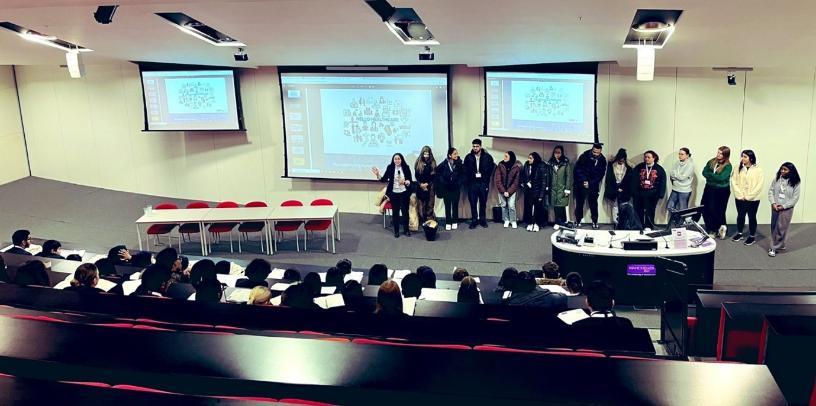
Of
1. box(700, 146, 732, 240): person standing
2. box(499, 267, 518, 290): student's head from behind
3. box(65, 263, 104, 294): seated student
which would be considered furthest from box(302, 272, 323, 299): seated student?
box(700, 146, 732, 240): person standing

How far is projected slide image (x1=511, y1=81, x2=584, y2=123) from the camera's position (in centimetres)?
1001

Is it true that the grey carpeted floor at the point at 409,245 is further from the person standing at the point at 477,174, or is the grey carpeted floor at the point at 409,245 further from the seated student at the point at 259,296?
the seated student at the point at 259,296

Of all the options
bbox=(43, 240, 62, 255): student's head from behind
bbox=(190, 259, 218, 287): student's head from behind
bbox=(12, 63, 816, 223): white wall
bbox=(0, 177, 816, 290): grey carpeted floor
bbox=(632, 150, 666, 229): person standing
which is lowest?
bbox=(0, 177, 816, 290): grey carpeted floor

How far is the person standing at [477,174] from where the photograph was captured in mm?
10562

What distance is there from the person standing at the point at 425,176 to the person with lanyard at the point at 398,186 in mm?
176

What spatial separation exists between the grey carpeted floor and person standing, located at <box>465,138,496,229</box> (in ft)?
1.34

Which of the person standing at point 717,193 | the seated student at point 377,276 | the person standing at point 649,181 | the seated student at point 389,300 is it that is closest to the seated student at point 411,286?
the seated student at point 377,276

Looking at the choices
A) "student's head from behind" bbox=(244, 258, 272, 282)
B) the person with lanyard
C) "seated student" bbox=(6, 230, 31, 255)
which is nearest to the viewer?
"student's head from behind" bbox=(244, 258, 272, 282)

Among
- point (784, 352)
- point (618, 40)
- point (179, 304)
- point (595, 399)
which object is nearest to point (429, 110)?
point (618, 40)

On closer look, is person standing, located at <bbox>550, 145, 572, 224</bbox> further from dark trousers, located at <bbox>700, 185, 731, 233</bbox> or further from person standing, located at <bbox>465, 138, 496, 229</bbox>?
dark trousers, located at <bbox>700, 185, 731, 233</bbox>

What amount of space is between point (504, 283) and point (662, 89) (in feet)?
17.5

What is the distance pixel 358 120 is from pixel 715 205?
5.31 meters

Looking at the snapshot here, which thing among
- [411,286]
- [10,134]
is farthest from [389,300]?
[10,134]

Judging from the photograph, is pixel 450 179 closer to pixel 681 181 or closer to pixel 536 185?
pixel 536 185
